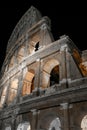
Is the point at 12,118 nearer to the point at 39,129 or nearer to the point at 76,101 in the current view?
the point at 39,129

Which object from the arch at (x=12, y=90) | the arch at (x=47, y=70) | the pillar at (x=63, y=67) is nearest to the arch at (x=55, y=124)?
the pillar at (x=63, y=67)

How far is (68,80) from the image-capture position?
1027cm

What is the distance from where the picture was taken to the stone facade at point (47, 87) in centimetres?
906

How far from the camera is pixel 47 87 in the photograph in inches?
473

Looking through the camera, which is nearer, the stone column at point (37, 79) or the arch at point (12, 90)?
the stone column at point (37, 79)

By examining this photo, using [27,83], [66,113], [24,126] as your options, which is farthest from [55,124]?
[27,83]

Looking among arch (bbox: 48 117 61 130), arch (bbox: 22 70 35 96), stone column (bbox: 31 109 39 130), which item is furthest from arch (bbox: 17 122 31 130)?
arch (bbox: 22 70 35 96)

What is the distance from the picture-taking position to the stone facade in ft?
29.7

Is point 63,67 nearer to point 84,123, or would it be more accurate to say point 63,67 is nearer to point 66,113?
point 66,113

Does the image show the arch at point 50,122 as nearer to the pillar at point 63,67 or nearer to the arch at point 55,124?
the arch at point 55,124

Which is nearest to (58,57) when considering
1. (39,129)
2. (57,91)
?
(57,91)

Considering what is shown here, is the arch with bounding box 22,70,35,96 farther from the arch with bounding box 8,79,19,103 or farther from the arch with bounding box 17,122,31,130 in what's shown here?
the arch with bounding box 17,122,31,130

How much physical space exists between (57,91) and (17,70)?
5600 millimetres

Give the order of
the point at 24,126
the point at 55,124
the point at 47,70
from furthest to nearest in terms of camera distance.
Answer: the point at 47,70
the point at 24,126
the point at 55,124
